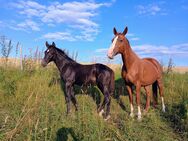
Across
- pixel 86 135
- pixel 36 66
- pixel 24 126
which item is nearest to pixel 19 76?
pixel 36 66

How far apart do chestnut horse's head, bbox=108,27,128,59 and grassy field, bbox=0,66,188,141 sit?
172 cm

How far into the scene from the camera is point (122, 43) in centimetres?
796

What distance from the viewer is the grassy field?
498cm

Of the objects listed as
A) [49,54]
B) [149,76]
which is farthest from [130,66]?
[49,54]

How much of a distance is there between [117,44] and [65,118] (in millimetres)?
2891

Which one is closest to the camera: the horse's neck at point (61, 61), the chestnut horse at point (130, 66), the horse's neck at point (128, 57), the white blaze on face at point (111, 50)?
the white blaze on face at point (111, 50)

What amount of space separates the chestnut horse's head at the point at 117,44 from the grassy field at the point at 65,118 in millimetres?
1716

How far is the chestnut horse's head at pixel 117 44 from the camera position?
7.71 meters

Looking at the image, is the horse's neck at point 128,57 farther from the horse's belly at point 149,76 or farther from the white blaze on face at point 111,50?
the horse's belly at point 149,76

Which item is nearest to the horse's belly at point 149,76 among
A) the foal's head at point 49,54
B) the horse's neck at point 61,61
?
the horse's neck at point 61,61

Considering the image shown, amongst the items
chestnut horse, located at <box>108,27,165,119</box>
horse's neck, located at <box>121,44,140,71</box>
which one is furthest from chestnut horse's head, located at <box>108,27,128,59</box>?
horse's neck, located at <box>121,44,140,71</box>

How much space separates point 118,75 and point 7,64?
5.18 m

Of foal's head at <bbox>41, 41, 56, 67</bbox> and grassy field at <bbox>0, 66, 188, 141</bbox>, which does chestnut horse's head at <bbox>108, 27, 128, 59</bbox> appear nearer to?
grassy field at <bbox>0, 66, 188, 141</bbox>

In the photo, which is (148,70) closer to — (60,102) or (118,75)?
(60,102)
